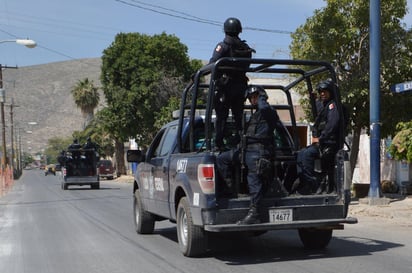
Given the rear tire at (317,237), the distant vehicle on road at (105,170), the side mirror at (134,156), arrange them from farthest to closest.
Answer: the distant vehicle on road at (105,170) → the side mirror at (134,156) → the rear tire at (317,237)

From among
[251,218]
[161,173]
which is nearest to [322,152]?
[251,218]

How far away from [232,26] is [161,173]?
2.66 m

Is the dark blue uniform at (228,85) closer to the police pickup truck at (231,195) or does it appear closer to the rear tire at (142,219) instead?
the police pickup truck at (231,195)

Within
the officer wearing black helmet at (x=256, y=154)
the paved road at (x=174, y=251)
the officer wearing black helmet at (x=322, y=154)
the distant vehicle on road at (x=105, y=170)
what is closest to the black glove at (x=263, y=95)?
the officer wearing black helmet at (x=256, y=154)

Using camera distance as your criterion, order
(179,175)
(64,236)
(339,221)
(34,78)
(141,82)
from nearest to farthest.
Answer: (339,221), (179,175), (64,236), (141,82), (34,78)

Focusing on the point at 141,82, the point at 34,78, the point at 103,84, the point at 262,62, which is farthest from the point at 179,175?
the point at 34,78

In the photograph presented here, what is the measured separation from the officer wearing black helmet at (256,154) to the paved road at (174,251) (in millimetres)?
886

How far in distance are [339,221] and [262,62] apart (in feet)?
7.77

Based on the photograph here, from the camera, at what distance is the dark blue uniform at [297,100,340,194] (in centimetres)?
848

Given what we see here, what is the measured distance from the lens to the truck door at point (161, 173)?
9.54 meters

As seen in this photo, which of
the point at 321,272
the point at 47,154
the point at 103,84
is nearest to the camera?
the point at 321,272

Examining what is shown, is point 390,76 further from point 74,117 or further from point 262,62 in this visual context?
point 74,117

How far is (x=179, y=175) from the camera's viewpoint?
8.61 meters

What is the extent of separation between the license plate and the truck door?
2.06m
